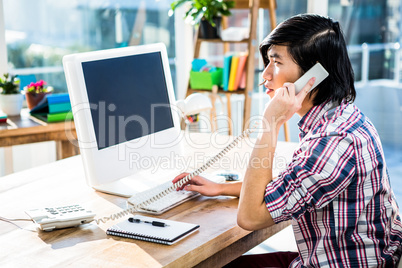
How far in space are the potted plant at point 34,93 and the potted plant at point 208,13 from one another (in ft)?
3.96

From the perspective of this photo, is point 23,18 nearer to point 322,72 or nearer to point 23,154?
point 23,154

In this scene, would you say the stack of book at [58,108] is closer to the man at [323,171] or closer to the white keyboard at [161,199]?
the white keyboard at [161,199]

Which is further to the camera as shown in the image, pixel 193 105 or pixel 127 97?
pixel 193 105

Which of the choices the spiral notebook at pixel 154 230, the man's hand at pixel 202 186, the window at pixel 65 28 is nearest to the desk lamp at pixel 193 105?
the man's hand at pixel 202 186

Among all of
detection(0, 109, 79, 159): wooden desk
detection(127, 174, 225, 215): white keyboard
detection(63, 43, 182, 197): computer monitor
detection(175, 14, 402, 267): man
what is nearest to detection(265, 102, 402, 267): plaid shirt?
detection(175, 14, 402, 267): man

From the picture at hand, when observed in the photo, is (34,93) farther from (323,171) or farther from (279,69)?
(323,171)

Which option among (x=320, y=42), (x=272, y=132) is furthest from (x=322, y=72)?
(x=272, y=132)

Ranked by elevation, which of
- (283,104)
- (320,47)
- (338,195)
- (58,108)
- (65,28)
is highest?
(65,28)

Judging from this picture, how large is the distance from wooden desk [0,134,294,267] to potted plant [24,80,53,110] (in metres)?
1.11

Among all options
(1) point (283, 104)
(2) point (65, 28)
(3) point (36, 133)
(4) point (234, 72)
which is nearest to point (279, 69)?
(1) point (283, 104)

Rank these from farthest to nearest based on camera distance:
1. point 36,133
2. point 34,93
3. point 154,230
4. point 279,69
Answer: point 34,93, point 36,133, point 279,69, point 154,230

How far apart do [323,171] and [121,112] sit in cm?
68

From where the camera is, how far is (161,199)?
1.62m

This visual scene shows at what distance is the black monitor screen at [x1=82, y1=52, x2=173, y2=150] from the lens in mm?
1587
